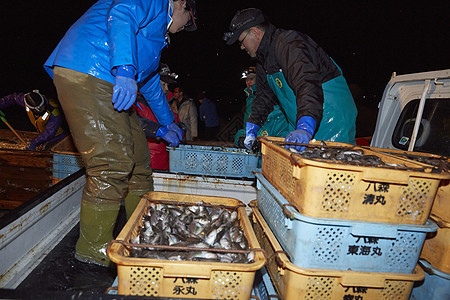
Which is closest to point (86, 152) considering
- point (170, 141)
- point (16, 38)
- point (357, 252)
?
point (170, 141)

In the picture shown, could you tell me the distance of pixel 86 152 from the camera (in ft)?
6.57

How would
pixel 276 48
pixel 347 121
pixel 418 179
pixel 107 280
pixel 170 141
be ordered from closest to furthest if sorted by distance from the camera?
pixel 418 179, pixel 107 280, pixel 276 48, pixel 347 121, pixel 170 141

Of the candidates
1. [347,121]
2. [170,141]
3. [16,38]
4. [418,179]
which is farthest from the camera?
[16,38]

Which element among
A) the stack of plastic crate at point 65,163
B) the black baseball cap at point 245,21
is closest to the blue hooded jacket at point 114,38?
the black baseball cap at point 245,21

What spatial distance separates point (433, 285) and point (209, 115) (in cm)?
911

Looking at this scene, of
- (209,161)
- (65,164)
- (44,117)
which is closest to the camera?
(209,161)

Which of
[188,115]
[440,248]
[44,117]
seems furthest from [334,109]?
[188,115]

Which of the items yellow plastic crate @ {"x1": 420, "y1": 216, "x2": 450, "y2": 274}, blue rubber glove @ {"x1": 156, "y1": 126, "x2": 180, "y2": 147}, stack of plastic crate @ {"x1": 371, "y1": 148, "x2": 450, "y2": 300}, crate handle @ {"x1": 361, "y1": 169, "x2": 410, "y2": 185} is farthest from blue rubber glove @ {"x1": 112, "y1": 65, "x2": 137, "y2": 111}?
yellow plastic crate @ {"x1": 420, "y1": 216, "x2": 450, "y2": 274}

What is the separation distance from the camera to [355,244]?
1400mm

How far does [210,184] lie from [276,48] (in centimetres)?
191

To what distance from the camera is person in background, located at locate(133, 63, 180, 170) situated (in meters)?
3.40

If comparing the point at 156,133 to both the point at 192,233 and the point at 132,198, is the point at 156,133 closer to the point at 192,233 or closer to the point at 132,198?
the point at 132,198

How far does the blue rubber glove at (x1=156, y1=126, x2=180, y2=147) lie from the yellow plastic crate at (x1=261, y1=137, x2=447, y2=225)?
2227 millimetres

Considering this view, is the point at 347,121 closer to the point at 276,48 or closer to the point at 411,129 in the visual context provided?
the point at 411,129
